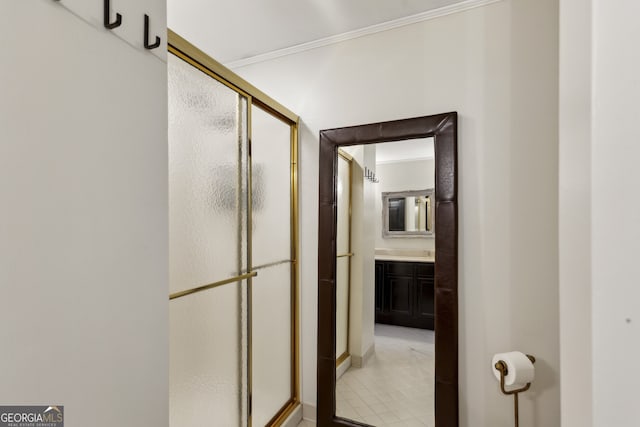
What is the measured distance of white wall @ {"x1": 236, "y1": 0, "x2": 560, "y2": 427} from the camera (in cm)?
161

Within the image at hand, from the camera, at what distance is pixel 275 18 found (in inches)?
75.8

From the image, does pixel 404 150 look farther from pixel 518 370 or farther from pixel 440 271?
pixel 518 370

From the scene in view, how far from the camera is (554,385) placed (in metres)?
1.59

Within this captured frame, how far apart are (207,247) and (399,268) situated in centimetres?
113

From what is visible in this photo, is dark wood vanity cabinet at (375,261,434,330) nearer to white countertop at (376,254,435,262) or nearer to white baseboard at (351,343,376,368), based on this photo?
white countertop at (376,254,435,262)

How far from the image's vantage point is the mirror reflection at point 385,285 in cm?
186

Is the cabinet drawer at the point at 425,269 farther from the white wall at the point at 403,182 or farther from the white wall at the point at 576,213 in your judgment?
the white wall at the point at 576,213

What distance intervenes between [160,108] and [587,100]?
1.12m

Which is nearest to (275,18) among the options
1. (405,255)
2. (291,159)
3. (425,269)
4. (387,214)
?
(291,159)

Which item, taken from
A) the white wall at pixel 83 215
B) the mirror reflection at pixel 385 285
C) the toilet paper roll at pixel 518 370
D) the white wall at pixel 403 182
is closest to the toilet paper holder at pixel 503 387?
the toilet paper roll at pixel 518 370

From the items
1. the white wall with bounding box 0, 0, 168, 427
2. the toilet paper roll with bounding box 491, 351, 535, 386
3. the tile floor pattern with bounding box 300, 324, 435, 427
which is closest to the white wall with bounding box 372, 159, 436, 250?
the tile floor pattern with bounding box 300, 324, 435, 427

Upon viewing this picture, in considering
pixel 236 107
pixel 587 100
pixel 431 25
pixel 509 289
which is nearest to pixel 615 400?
pixel 587 100

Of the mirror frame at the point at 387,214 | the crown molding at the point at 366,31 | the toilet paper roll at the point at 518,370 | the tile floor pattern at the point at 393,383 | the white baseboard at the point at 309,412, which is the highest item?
the crown molding at the point at 366,31

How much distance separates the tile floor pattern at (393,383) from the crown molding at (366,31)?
1820 mm
